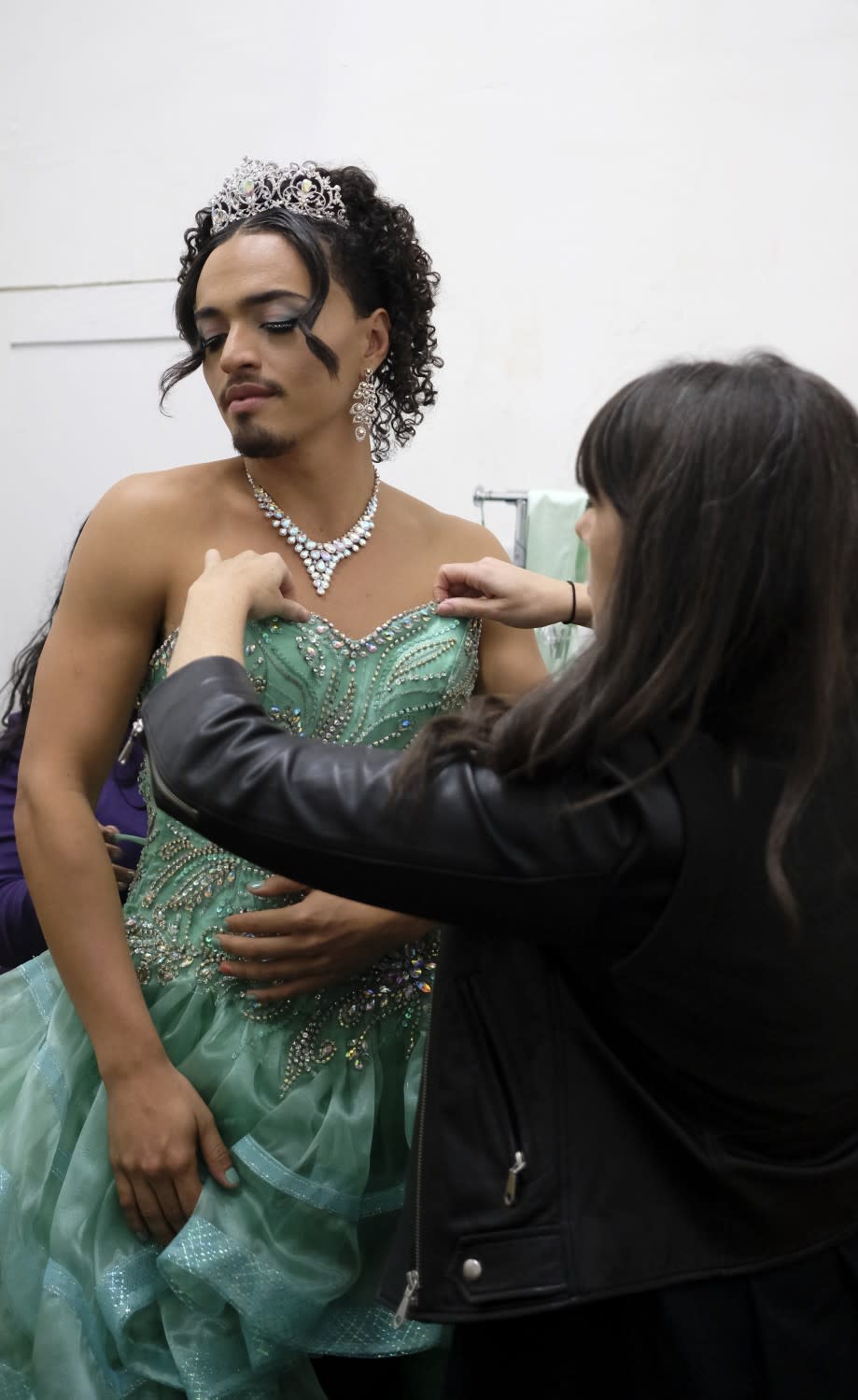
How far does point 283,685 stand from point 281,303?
1.20 feet

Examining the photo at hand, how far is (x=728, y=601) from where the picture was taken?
2.59 feet

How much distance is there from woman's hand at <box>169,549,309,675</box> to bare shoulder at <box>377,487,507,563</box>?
0.76 feet

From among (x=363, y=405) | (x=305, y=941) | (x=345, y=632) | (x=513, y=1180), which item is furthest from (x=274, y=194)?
(x=513, y=1180)

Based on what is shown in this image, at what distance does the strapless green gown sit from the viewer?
1.10 m

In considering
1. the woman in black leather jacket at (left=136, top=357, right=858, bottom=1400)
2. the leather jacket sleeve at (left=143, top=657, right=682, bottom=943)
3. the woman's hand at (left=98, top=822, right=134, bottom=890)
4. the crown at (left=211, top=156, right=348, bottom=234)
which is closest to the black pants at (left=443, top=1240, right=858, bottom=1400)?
the woman in black leather jacket at (left=136, top=357, right=858, bottom=1400)

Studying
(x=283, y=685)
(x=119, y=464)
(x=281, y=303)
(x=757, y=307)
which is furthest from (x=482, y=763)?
(x=119, y=464)

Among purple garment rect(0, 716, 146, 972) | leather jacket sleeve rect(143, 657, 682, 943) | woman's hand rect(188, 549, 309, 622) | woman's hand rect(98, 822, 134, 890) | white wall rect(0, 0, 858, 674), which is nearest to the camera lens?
leather jacket sleeve rect(143, 657, 682, 943)

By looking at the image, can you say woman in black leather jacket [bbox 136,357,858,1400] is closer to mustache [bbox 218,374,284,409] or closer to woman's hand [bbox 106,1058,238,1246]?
woman's hand [bbox 106,1058,238,1246]

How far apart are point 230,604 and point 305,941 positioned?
347 millimetres

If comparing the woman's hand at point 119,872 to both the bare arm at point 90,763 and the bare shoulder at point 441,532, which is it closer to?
the bare arm at point 90,763

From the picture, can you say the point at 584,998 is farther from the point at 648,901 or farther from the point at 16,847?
the point at 16,847

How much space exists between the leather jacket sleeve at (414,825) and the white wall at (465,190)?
1756mm

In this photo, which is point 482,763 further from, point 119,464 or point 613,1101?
point 119,464

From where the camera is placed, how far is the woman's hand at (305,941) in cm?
121
